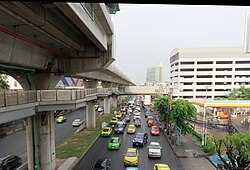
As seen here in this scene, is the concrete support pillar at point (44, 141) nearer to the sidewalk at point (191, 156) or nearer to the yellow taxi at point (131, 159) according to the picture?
the yellow taxi at point (131, 159)

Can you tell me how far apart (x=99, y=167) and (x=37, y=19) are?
9.82 m

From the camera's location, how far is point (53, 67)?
10680mm

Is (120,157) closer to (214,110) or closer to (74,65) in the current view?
(74,65)

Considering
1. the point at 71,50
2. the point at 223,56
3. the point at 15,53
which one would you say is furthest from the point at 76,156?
the point at 223,56

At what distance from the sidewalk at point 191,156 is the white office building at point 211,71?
34.1 m

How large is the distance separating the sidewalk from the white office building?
1343 inches

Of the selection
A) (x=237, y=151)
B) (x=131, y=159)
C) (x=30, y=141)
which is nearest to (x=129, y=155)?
(x=131, y=159)

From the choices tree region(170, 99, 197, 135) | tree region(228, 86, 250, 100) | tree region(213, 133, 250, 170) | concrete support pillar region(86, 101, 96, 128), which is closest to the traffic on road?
tree region(170, 99, 197, 135)

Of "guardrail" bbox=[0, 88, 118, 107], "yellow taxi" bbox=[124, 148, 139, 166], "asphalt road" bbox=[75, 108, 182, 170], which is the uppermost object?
"guardrail" bbox=[0, 88, 118, 107]

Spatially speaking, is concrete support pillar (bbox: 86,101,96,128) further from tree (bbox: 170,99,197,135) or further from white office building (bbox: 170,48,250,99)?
white office building (bbox: 170,48,250,99)

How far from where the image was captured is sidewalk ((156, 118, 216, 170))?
12.6m

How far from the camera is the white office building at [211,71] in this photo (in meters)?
50.1

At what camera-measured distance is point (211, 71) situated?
167 ft

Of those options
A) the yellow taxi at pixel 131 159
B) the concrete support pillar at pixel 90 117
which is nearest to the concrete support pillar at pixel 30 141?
the yellow taxi at pixel 131 159
